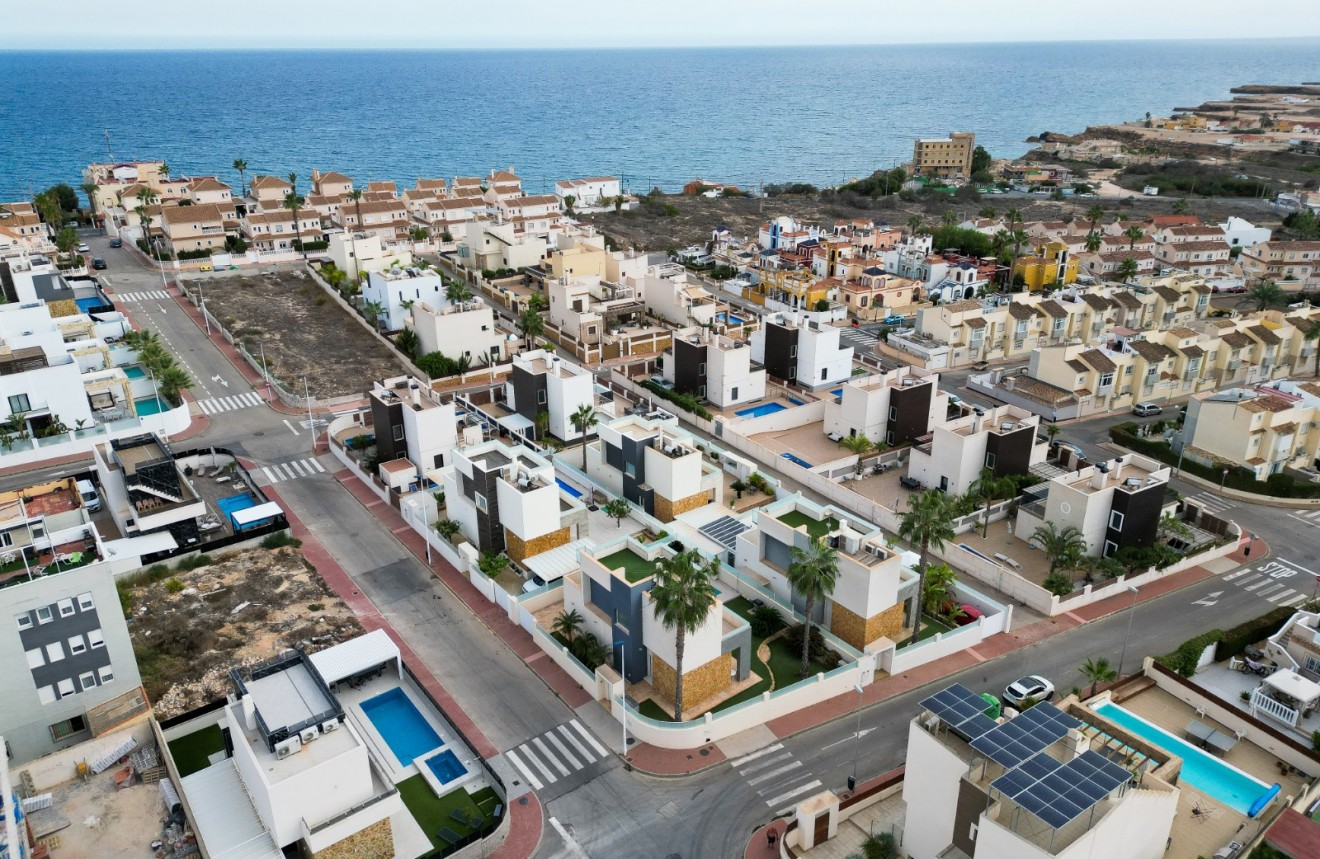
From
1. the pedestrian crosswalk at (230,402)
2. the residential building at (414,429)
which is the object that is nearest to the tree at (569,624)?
the residential building at (414,429)

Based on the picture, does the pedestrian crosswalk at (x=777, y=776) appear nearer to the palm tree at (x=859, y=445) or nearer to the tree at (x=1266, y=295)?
the palm tree at (x=859, y=445)

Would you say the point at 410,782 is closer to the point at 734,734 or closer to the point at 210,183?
the point at 734,734

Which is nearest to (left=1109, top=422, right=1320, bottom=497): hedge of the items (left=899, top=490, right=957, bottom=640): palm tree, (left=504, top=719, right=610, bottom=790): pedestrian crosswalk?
(left=899, top=490, right=957, bottom=640): palm tree

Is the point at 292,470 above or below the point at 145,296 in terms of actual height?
below

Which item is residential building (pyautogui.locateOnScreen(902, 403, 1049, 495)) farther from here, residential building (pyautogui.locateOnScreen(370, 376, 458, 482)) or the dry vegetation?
the dry vegetation

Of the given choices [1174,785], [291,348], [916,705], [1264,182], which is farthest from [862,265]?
[1264,182]

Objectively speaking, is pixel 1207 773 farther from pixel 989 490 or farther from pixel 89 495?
pixel 89 495

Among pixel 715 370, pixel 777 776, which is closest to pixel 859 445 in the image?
pixel 715 370
